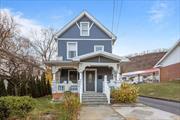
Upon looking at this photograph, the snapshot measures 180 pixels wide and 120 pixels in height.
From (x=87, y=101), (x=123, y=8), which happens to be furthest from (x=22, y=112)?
(x=87, y=101)

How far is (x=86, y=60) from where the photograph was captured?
2475 centimetres

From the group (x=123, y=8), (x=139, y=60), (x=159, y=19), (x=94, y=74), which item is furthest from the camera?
(x=139, y=60)

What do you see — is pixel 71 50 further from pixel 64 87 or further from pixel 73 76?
pixel 64 87

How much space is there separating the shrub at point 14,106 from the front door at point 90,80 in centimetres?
1446

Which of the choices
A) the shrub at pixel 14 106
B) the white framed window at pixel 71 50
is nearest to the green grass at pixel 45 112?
the shrub at pixel 14 106

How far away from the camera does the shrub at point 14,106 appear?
40.8ft

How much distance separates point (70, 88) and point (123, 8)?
9542 mm

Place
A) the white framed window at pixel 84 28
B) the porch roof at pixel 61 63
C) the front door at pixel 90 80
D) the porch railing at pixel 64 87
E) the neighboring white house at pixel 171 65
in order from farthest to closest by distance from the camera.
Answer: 1. the neighboring white house at pixel 171 65
2. the white framed window at pixel 84 28
3. the front door at pixel 90 80
4. the porch roof at pixel 61 63
5. the porch railing at pixel 64 87

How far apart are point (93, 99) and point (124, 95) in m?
2.66

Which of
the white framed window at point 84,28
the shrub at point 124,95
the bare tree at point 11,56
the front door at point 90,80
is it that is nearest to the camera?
the shrub at point 124,95

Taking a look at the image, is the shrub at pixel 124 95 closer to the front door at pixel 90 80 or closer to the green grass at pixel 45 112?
the front door at pixel 90 80

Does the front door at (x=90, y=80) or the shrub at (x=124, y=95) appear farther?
the front door at (x=90, y=80)

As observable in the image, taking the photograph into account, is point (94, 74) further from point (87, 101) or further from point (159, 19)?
point (159, 19)

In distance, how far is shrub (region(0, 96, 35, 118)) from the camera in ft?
40.8
